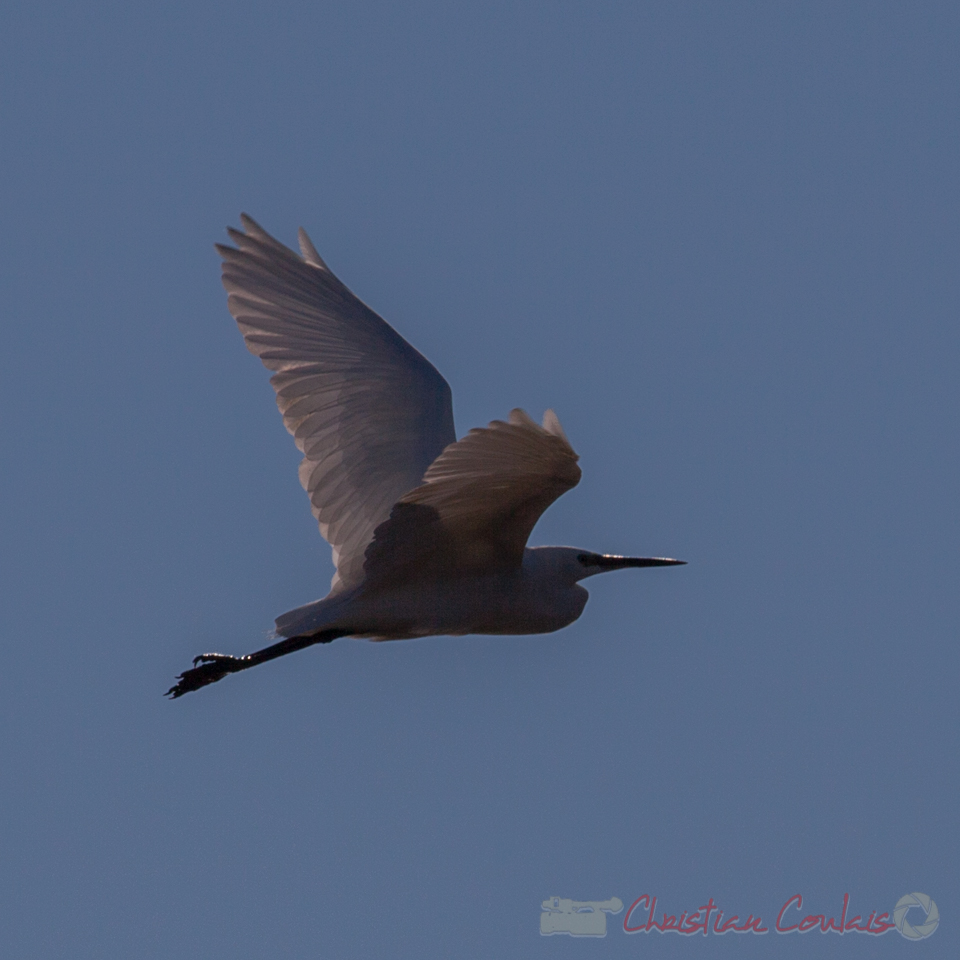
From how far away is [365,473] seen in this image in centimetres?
983

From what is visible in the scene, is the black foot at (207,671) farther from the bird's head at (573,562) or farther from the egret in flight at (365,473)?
the bird's head at (573,562)

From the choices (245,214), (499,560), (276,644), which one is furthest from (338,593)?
(245,214)

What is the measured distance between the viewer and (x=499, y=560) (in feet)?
30.7

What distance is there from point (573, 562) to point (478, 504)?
1.60 meters

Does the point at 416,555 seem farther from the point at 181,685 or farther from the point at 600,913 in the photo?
the point at 600,913

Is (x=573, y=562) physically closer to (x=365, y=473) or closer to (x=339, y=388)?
(x=365, y=473)

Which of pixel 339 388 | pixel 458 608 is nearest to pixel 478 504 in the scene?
pixel 458 608

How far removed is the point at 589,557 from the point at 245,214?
3385 millimetres

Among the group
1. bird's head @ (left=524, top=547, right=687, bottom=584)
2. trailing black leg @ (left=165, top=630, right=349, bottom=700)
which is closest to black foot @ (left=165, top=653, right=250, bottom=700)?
trailing black leg @ (left=165, top=630, right=349, bottom=700)

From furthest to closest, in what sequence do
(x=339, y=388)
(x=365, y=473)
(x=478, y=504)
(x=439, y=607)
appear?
(x=339, y=388)
(x=365, y=473)
(x=439, y=607)
(x=478, y=504)

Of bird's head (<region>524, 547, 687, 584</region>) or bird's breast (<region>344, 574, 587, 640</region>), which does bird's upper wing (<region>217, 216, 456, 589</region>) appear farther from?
bird's head (<region>524, 547, 687, 584</region>)

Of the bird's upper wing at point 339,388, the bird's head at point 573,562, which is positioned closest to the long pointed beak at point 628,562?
the bird's head at point 573,562

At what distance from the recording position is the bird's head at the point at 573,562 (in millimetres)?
9812

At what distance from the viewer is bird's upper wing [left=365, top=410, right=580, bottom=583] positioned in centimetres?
757
